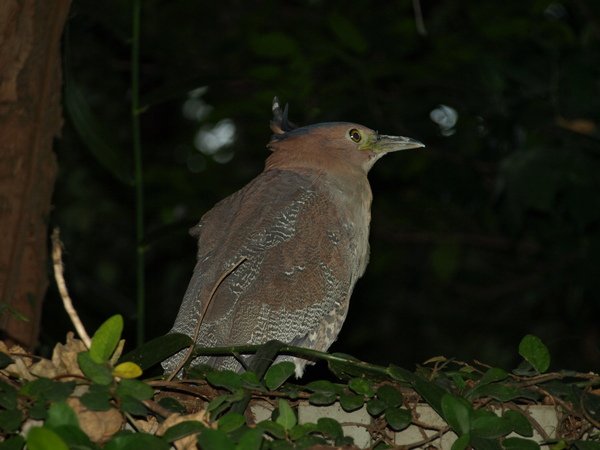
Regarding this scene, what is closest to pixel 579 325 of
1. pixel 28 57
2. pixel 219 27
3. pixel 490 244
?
pixel 490 244

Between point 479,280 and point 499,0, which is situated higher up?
point 499,0

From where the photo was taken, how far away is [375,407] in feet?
7.52

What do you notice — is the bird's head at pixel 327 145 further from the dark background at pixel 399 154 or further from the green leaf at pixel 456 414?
the green leaf at pixel 456 414

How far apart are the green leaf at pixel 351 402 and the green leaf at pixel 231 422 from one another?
35cm

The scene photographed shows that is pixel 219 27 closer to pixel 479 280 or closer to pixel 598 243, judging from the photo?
pixel 479 280

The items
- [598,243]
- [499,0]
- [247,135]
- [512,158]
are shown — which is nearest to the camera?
[512,158]

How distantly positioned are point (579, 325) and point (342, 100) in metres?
2.70

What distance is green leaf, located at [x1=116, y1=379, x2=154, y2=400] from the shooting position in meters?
2.01

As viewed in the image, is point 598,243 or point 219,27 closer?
point 598,243

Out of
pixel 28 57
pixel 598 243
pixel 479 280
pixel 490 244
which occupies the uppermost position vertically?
pixel 28 57

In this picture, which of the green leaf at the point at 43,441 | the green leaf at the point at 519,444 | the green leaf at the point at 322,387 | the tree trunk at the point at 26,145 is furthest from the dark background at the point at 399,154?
the green leaf at the point at 43,441

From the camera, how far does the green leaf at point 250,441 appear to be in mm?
1839

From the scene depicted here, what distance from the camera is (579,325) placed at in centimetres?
757

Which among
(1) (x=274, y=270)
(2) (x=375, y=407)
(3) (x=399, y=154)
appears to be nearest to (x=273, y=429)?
(2) (x=375, y=407)
